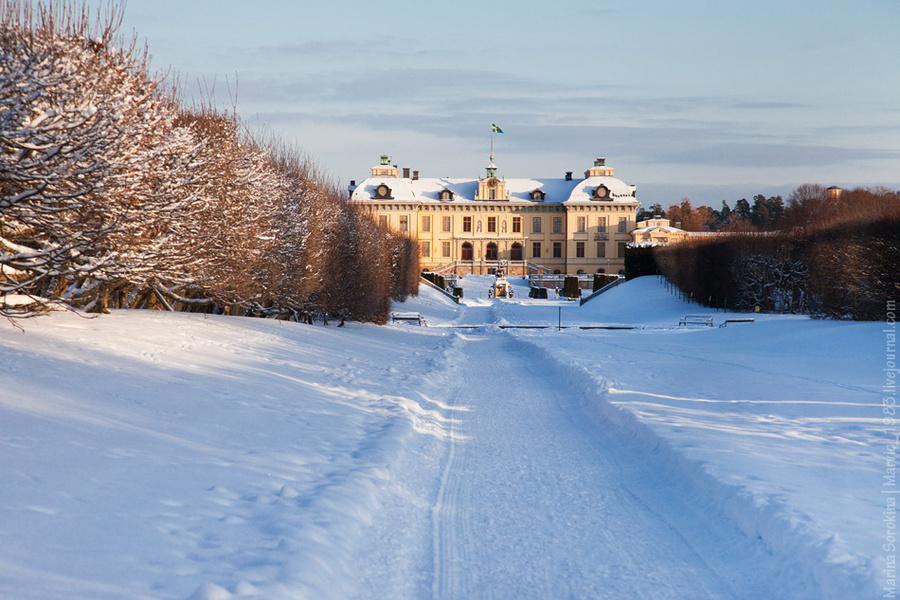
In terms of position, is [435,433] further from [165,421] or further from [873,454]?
[873,454]

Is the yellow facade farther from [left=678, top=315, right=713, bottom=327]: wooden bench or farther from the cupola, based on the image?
[left=678, top=315, right=713, bottom=327]: wooden bench

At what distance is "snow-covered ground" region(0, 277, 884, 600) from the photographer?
454 centimetres

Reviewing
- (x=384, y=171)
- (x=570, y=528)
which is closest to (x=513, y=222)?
(x=384, y=171)

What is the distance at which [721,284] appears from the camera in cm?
3600

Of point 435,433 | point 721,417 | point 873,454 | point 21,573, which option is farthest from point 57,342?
point 873,454

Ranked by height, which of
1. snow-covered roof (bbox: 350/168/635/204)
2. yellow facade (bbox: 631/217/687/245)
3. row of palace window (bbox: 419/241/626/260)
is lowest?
row of palace window (bbox: 419/241/626/260)

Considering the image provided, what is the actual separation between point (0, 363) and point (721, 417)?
8.86m

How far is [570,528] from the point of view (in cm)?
571

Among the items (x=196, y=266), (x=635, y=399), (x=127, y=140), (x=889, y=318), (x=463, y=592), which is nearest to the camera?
(x=463, y=592)

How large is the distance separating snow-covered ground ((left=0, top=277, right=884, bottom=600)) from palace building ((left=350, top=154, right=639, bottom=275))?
246 feet

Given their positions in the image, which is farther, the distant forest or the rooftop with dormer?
the rooftop with dormer

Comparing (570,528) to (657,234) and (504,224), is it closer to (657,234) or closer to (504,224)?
(657,234)

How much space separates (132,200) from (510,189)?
82.1 metres

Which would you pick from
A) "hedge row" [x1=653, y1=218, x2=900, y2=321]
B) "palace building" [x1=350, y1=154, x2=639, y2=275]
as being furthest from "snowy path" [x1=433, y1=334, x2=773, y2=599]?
"palace building" [x1=350, y1=154, x2=639, y2=275]
